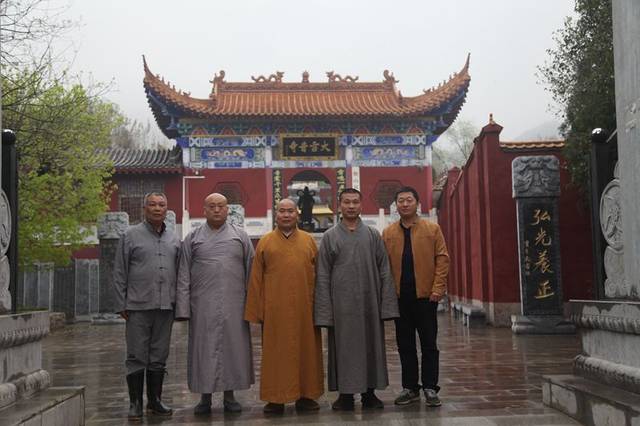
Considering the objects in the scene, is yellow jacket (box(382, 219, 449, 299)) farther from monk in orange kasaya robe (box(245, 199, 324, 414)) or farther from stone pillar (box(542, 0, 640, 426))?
stone pillar (box(542, 0, 640, 426))

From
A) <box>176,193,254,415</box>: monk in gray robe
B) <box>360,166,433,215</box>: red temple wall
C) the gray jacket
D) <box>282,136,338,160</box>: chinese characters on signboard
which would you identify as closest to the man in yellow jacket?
<box>176,193,254,415</box>: monk in gray robe

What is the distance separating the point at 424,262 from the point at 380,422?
3.86ft

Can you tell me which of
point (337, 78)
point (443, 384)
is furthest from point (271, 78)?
point (443, 384)

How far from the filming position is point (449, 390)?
209 inches

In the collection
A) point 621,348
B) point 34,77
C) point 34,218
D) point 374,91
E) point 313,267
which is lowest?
point 621,348

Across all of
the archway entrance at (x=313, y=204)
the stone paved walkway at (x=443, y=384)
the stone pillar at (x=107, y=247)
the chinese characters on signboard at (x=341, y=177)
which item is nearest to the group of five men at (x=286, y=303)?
the stone paved walkway at (x=443, y=384)

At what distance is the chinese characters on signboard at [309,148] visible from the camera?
2233cm

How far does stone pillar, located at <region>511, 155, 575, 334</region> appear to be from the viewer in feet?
32.5

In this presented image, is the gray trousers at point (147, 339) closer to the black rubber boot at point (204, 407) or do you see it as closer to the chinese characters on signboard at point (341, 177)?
the black rubber boot at point (204, 407)

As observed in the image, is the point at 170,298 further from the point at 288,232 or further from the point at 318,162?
the point at 318,162

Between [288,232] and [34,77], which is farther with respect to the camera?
[34,77]

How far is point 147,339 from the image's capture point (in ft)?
15.5

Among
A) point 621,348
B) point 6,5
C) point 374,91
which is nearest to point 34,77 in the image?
point 6,5

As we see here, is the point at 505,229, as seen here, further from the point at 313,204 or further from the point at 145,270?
the point at 313,204
